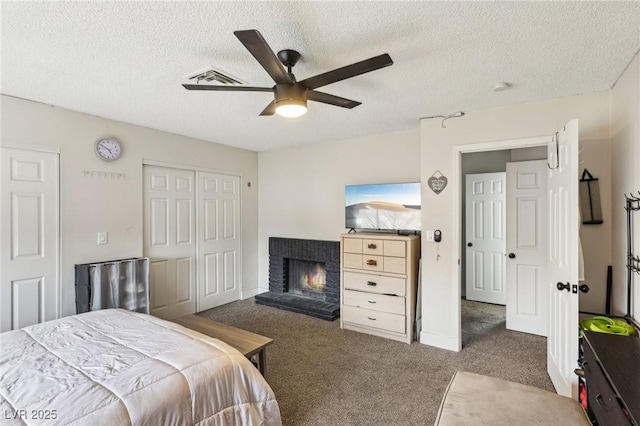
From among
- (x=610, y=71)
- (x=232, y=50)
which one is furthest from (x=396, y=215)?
(x=232, y=50)

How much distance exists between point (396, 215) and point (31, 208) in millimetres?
3705

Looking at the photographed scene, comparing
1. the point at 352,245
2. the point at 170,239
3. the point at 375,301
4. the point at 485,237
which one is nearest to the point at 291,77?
the point at 352,245

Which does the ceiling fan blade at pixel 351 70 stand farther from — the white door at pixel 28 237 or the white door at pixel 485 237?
the white door at pixel 485 237

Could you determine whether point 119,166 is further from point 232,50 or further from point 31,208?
point 232,50

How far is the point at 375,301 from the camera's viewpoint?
3.65 metres

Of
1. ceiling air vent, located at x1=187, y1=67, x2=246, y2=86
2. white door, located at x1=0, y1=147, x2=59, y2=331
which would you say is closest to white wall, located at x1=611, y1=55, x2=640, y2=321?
ceiling air vent, located at x1=187, y1=67, x2=246, y2=86

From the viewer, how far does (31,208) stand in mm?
2916

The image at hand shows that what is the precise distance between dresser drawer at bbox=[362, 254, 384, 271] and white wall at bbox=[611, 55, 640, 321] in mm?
1982

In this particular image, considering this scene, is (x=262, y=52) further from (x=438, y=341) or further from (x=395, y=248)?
(x=438, y=341)

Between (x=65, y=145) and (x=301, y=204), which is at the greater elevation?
(x=65, y=145)

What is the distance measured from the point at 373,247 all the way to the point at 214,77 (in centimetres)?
239

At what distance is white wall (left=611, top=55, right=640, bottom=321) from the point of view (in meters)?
2.01

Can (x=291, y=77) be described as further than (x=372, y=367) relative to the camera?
No

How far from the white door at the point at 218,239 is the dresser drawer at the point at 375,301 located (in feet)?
6.71
